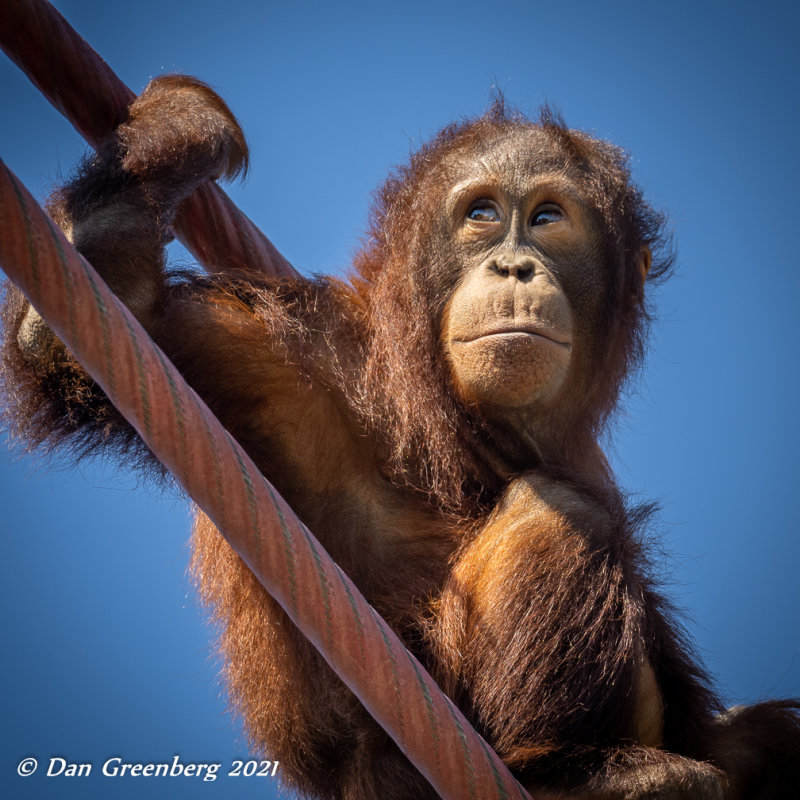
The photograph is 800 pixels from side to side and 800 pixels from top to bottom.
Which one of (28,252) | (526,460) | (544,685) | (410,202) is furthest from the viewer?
(410,202)

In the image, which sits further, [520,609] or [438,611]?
[438,611]

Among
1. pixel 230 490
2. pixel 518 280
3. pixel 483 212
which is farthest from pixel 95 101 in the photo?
pixel 230 490

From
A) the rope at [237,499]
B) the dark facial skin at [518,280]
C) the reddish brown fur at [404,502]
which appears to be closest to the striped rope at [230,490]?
the rope at [237,499]

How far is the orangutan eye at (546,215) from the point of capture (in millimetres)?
3646

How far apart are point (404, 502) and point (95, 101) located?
61.7 inches

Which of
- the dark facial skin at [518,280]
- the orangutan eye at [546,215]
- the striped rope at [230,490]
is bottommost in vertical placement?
the striped rope at [230,490]

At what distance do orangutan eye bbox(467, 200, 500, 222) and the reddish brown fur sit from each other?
0.40 feet

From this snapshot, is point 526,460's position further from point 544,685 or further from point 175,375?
point 175,375

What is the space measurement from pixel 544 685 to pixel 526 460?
32.9 inches

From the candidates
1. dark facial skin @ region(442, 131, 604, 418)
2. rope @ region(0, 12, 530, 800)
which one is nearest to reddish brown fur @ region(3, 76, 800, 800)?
dark facial skin @ region(442, 131, 604, 418)

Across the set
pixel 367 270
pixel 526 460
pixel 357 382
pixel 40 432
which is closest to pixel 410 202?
pixel 367 270

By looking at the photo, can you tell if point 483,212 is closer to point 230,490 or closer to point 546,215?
point 546,215

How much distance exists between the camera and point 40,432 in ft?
10.6

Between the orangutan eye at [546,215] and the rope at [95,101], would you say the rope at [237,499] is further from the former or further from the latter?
the orangutan eye at [546,215]
